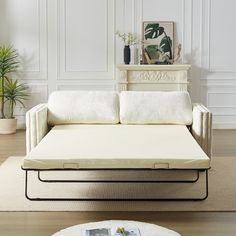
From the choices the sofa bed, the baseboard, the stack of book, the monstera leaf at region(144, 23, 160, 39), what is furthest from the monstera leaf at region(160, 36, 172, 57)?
the stack of book

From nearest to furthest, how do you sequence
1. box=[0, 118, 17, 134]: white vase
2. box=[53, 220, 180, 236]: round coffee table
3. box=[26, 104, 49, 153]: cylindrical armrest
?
box=[53, 220, 180, 236]: round coffee table < box=[26, 104, 49, 153]: cylindrical armrest < box=[0, 118, 17, 134]: white vase

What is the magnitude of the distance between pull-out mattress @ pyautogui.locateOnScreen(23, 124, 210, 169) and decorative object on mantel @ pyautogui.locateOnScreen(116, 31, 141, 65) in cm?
236

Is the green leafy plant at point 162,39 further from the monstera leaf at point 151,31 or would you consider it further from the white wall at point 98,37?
the white wall at point 98,37

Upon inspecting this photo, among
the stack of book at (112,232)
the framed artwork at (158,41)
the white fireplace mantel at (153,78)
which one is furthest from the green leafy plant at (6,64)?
the stack of book at (112,232)

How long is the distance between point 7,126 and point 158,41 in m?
2.27

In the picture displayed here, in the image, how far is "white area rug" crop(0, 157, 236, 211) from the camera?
3252 millimetres

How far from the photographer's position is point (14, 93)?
642cm

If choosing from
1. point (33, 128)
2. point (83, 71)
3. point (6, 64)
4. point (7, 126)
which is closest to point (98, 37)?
point (83, 71)

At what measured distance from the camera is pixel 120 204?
3.33 meters

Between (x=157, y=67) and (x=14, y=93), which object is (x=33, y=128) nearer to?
(x=14, y=93)

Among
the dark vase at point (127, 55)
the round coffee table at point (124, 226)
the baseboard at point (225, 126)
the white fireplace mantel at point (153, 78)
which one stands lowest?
the round coffee table at point (124, 226)

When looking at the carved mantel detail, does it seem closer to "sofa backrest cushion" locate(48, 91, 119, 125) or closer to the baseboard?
the baseboard

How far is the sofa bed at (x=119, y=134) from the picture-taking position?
3.11 meters

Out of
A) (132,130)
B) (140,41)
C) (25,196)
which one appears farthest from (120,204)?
(140,41)
